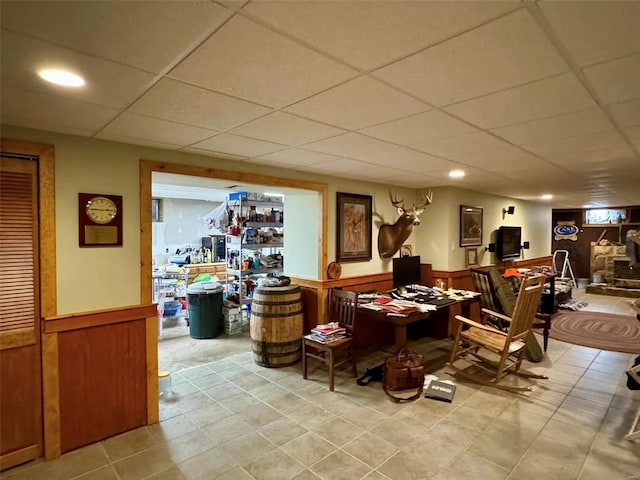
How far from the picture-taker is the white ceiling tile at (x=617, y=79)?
1.42 m

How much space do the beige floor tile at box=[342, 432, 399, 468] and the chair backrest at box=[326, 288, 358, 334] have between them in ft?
4.02

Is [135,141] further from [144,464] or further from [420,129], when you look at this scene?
[144,464]

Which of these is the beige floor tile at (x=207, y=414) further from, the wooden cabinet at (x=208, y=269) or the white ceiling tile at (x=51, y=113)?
the wooden cabinet at (x=208, y=269)

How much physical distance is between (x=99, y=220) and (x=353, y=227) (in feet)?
9.30

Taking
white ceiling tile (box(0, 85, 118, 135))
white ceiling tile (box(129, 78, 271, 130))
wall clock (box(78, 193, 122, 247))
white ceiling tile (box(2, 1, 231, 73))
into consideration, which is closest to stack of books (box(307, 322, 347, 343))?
wall clock (box(78, 193, 122, 247))

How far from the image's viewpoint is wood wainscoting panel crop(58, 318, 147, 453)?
2506mm

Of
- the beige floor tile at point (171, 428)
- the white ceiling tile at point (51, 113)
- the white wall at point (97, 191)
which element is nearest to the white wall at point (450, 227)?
the white wall at point (97, 191)

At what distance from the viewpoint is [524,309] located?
11.6 ft

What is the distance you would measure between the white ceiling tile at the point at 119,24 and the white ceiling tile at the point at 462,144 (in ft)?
6.36

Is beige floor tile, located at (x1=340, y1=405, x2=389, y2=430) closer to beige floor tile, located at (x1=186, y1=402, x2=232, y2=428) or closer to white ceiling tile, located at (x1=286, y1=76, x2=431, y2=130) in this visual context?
Result: beige floor tile, located at (x1=186, y1=402, x2=232, y2=428)

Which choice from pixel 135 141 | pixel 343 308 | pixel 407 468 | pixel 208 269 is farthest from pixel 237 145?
pixel 208 269

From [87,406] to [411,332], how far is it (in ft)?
13.1

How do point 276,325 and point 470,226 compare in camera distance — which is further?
point 470,226

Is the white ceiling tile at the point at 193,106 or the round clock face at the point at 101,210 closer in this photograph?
the white ceiling tile at the point at 193,106
